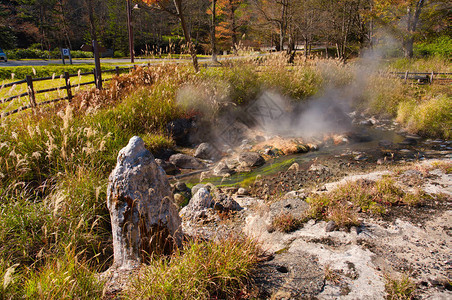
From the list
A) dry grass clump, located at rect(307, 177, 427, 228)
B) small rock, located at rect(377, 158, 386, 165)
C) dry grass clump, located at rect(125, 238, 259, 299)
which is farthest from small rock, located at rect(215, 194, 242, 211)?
small rock, located at rect(377, 158, 386, 165)

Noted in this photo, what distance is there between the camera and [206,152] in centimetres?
882

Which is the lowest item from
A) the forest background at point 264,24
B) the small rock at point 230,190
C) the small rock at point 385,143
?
the small rock at point 230,190

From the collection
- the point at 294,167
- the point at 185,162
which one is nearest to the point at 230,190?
the point at 185,162

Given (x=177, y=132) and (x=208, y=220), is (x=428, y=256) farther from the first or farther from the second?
(x=177, y=132)

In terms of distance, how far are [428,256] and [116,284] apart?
362cm

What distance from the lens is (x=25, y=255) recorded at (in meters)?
2.80

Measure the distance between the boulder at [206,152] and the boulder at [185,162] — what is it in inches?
23.5

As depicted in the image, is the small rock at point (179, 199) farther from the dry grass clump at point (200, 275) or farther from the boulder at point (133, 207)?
the dry grass clump at point (200, 275)

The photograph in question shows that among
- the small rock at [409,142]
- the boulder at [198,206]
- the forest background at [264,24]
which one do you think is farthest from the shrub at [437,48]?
the boulder at [198,206]

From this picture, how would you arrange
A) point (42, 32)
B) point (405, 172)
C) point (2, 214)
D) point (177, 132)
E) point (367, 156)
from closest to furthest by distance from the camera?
1. point (2, 214)
2. point (405, 172)
3. point (367, 156)
4. point (177, 132)
5. point (42, 32)

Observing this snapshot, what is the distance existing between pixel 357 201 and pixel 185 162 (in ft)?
16.2

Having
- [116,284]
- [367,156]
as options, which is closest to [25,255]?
[116,284]

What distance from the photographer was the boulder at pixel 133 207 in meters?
3.06

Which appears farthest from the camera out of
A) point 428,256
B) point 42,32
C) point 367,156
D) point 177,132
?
point 42,32
